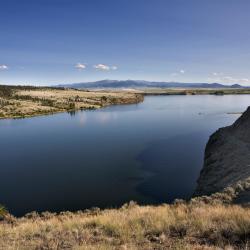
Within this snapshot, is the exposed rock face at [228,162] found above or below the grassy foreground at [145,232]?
below

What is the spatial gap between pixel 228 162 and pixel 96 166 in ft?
39.9

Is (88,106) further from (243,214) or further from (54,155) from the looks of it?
(243,214)

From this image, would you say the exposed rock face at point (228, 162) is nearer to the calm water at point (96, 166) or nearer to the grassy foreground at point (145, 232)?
the calm water at point (96, 166)

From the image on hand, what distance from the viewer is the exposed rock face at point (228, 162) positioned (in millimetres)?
20469

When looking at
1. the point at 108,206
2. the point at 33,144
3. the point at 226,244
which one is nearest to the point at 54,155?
the point at 33,144

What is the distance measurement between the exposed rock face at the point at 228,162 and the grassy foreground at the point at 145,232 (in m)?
5.42

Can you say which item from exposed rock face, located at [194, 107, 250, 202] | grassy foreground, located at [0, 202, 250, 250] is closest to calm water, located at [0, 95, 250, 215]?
exposed rock face, located at [194, 107, 250, 202]

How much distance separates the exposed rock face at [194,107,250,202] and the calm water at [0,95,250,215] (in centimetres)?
175

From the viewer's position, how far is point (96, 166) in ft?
103

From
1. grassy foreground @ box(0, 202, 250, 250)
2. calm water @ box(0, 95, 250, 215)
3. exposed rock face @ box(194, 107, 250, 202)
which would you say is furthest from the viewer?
calm water @ box(0, 95, 250, 215)

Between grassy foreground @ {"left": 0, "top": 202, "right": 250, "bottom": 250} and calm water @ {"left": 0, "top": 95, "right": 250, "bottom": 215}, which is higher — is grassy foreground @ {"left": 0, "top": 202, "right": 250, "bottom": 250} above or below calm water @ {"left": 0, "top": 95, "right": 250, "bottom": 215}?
above

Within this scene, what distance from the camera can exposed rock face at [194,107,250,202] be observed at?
2047 centimetres

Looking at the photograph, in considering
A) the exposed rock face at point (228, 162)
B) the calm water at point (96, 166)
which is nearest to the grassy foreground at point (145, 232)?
the exposed rock face at point (228, 162)

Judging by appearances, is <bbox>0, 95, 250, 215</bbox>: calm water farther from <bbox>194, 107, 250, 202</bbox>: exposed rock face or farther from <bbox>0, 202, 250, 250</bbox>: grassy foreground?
<bbox>0, 202, 250, 250</bbox>: grassy foreground
